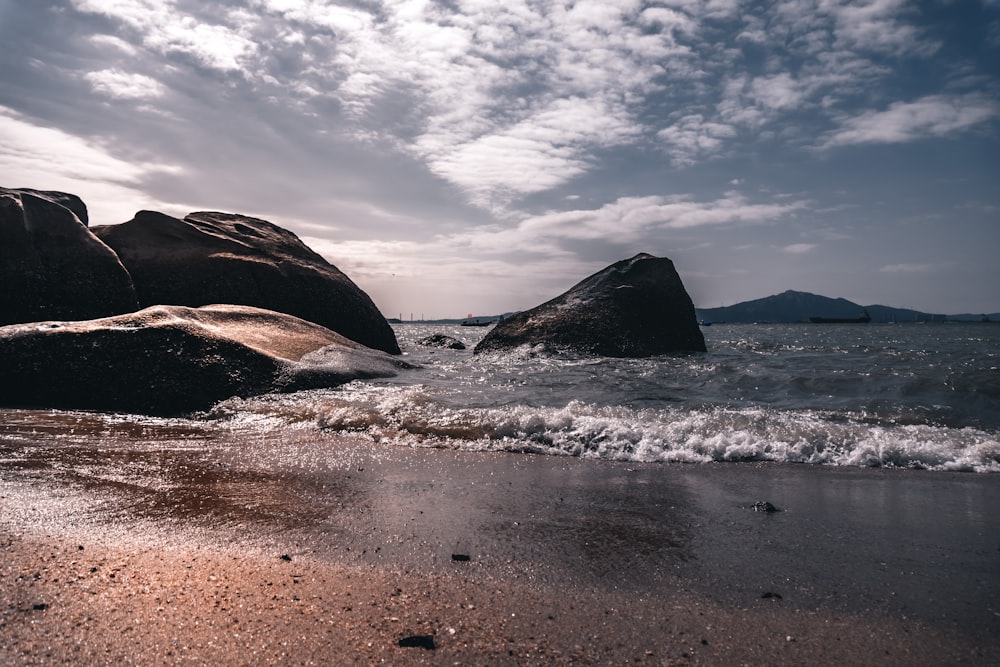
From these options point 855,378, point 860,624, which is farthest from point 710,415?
point 855,378

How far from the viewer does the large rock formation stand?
6086mm

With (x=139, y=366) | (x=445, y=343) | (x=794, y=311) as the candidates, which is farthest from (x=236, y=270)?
(x=794, y=311)

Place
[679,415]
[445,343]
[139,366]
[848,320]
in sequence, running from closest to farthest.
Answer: [679,415] → [139,366] → [445,343] → [848,320]

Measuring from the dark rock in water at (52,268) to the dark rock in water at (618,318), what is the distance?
7.98 meters

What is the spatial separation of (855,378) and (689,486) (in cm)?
625

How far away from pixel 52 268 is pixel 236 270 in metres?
2.71

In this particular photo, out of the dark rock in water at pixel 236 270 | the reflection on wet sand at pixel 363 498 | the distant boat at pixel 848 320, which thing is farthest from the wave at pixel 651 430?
the distant boat at pixel 848 320

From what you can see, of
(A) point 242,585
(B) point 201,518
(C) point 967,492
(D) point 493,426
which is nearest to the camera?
(A) point 242,585

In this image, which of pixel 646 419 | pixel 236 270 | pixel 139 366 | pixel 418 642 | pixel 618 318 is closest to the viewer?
pixel 418 642

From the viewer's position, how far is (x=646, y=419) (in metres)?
5.42

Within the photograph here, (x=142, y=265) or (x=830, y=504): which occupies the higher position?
(x=142, y=265)

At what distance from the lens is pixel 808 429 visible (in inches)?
193

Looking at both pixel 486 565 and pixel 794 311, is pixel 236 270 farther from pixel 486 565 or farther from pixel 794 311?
pixel 794 311

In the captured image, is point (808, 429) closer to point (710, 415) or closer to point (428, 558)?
point (710, 415)
